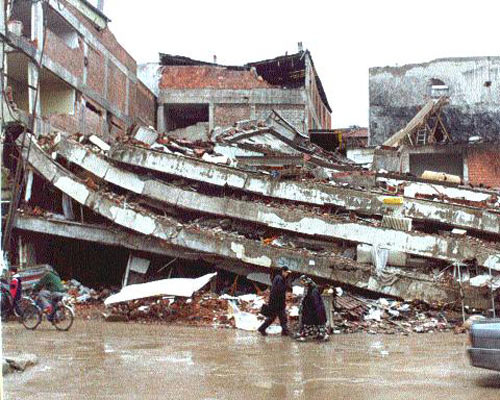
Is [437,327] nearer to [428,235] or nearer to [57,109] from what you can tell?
[428,235]

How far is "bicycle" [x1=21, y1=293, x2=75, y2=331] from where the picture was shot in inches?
565

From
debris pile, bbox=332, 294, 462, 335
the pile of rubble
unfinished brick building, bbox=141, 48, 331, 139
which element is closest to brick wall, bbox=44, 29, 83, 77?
unfinished brick building, bbox=141, 48, 331, 139

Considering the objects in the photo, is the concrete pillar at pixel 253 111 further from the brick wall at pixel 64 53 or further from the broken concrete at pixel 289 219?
the broken concrete at pixel 289 219

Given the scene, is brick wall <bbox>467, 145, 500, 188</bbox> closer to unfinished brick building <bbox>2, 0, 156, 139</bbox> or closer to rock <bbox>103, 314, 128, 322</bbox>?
unfinished brick building <bbox>2, 0, 156, 139</bbox>

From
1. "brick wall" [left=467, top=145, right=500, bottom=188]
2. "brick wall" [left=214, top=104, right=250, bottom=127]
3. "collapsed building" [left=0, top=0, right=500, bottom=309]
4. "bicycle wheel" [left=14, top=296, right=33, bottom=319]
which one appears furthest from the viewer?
"brick wall" [left=214, top=104, right=250, bottom=127]

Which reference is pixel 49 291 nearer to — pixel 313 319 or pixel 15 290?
pixel 15 290

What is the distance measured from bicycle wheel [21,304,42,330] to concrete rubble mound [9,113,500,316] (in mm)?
3266

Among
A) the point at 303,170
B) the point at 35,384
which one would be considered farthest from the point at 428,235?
the point at 35,384

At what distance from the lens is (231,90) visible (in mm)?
36344

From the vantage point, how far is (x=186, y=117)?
132 feet

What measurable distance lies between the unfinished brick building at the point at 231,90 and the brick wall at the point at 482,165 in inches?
410

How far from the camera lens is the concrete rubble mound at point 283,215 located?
17203 millimetres

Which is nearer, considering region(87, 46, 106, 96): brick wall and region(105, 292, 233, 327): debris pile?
region(105, 292, 233, 327): debris pile

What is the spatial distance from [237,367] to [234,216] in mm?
9799
